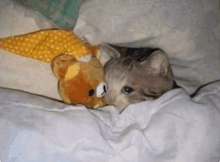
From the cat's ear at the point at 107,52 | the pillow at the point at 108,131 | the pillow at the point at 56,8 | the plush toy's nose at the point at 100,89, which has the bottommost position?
the pillow at the point at 108,131

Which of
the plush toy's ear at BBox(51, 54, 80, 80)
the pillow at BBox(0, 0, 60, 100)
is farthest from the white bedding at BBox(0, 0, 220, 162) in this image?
the plush toy's ear at BBox(51, 54, 80, 80)

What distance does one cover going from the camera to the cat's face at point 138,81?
74 centimetres

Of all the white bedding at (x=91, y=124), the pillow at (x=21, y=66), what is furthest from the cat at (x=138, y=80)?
the pillow at (x=21, y=66)

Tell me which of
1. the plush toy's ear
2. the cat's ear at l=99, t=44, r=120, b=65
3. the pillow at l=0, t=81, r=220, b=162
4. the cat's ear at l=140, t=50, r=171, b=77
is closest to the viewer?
the pillow at l=0, t=81, r=220, b=162

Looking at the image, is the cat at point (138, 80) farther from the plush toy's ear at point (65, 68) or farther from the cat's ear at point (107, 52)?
the plush toy's ear at point (65, 68)

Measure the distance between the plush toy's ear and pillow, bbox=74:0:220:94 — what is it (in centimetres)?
25

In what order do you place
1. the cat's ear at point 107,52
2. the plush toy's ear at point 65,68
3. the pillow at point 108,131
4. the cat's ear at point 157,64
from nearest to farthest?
the pillow at point 108,131
the plush toy's ear at point 65,68
the cat's ear at point 157,64
the cat's ear at point 107,52

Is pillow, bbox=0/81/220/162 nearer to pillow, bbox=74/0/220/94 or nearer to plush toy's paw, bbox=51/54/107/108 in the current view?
plush toy's paw, bbox=51/54/107/108

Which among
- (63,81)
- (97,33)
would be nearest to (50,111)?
(63,81)

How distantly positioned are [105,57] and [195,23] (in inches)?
17.3

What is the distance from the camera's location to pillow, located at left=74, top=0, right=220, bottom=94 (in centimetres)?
74

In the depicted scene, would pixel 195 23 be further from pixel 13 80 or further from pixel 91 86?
pixel 13 80

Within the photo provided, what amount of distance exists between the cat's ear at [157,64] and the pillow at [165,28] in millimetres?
101

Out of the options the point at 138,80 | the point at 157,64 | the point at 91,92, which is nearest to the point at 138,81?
the point at 138,80
